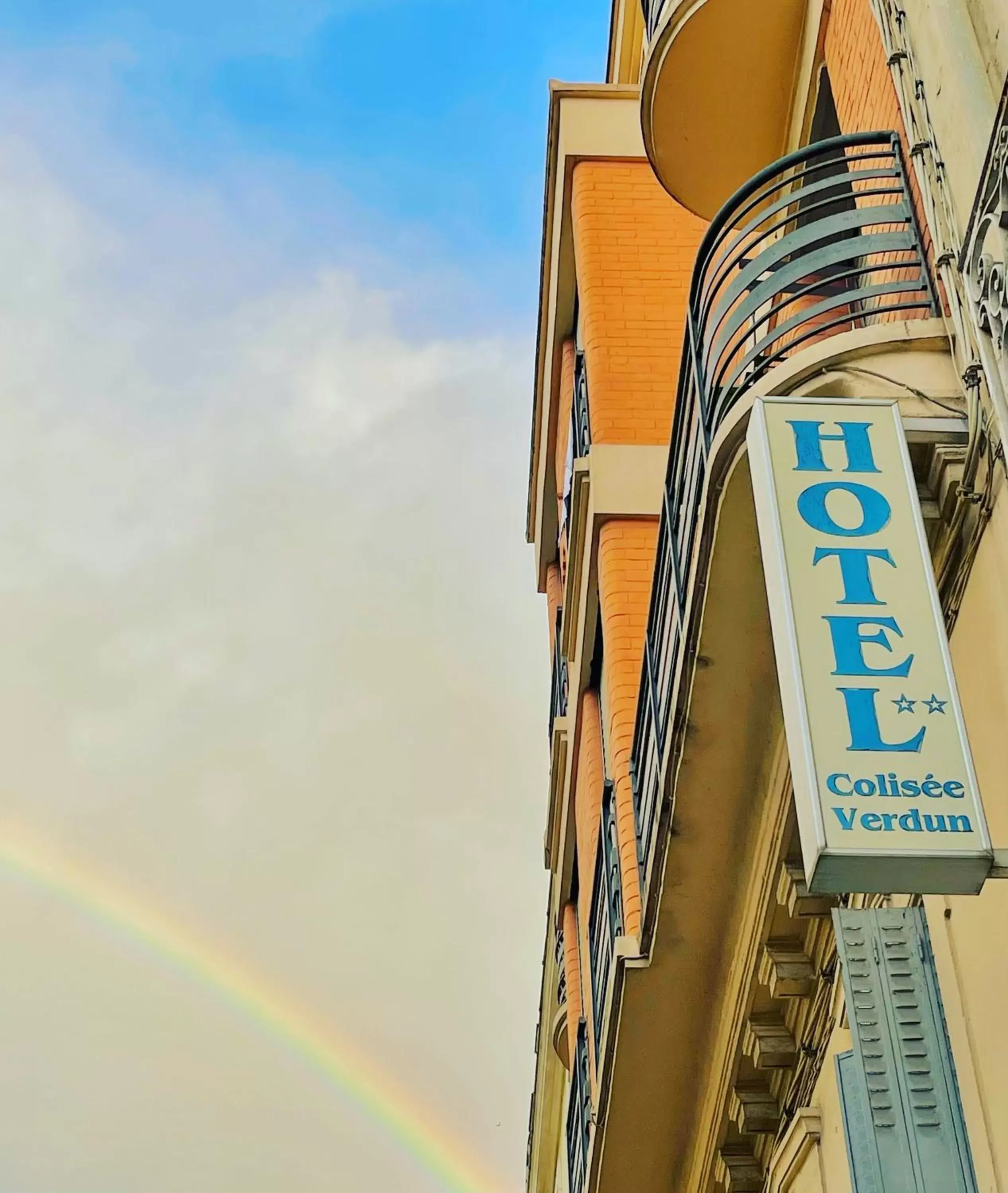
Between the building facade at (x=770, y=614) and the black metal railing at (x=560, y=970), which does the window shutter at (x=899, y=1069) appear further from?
the black metal railing at (x=560, y=970)

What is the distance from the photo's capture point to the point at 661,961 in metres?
9.75

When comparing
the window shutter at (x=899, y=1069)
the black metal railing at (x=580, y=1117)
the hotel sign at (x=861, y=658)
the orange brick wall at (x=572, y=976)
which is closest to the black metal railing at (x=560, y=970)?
the orange brick wall at (x=572, y=976)

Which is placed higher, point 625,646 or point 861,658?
point 625,646

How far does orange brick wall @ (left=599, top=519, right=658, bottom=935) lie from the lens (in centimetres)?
1191

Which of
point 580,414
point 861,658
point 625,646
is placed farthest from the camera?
point 580,414

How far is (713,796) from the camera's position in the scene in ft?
28.5

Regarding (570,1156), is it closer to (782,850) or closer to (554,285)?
(782,850)

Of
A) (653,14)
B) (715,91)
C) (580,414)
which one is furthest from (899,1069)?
(580,414)

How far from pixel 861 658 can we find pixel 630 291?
10673 mm

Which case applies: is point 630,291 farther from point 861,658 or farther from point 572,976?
point 861,658

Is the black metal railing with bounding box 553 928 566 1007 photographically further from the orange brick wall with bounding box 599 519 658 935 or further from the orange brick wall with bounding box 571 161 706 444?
the orange brick wall with bounding box 571 161 706 444

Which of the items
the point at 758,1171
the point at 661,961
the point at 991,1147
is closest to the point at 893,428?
the point at 991,1147

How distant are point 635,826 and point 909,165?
5.23m

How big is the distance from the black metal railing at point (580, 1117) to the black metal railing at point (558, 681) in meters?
4.53
